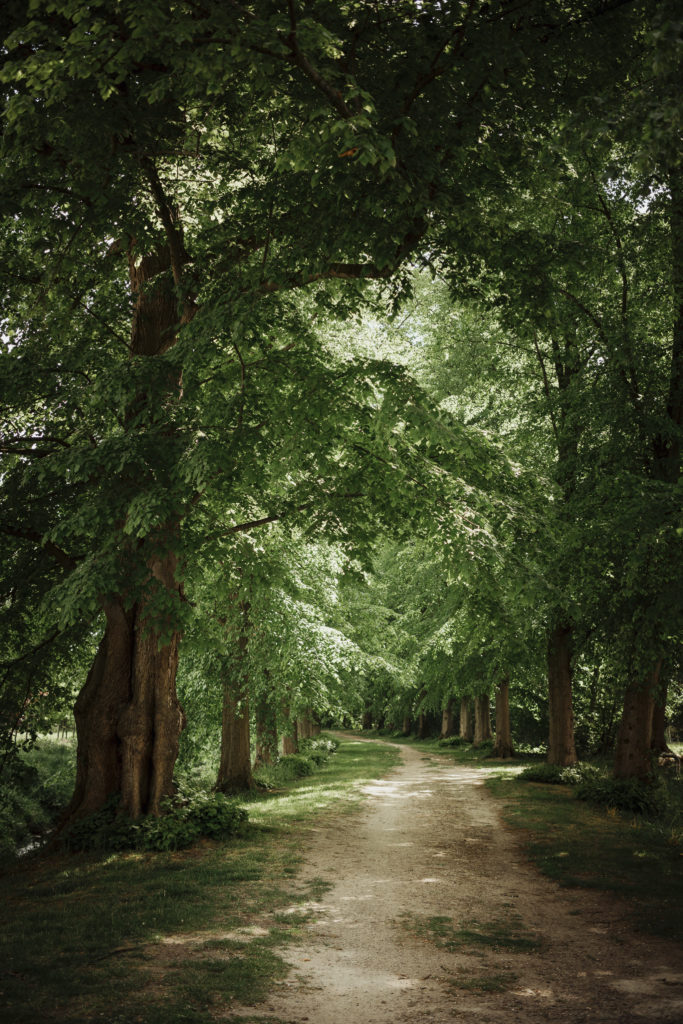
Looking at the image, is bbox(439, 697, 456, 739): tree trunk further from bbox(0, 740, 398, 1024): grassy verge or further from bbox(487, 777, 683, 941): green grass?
bbox(0, 740, 398, 1024): grassy verge

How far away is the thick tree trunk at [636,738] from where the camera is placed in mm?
14969

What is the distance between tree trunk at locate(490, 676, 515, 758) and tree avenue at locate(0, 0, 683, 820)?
33.9ft

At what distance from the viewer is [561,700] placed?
1953cm

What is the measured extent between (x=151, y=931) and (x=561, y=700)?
14823 mm

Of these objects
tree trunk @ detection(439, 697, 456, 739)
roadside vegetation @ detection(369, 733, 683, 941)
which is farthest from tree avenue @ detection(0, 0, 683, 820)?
tree trunk @ detection(439, 697, 456, 739)

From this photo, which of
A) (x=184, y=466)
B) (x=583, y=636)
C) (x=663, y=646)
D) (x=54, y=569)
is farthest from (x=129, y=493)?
(x=583, y=636)

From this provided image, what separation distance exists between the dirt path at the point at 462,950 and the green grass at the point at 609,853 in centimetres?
32

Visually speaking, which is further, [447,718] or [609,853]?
[447,718]

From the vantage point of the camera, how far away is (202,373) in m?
10.0

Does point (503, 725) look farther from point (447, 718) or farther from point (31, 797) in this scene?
point (31, 797)

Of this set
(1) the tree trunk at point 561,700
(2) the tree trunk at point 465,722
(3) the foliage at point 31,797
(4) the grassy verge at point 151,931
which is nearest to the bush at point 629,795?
(1) the tree trunk at point 561,700

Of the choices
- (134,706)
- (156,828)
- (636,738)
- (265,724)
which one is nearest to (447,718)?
(265,724)

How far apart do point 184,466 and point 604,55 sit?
5.57 metres

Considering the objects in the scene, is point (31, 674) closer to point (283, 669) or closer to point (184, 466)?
point (283, 669)
